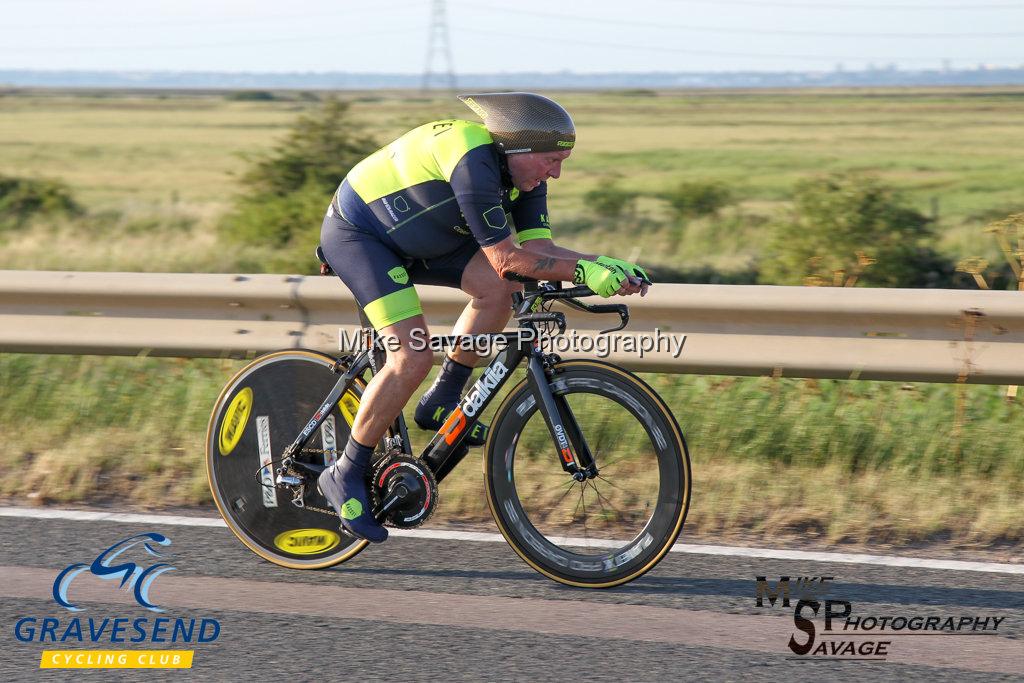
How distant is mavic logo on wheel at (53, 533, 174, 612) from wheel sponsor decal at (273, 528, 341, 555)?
0.43 metres

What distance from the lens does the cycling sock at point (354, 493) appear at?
416 cm

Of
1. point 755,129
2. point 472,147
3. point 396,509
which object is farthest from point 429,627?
point 755,129

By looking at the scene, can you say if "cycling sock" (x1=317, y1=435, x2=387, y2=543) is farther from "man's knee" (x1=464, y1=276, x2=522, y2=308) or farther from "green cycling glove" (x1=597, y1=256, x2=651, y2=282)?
"green cycling glove" (x1=597, y1=256, x2=651, y2=282)

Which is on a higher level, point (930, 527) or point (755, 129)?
point (930, 527)

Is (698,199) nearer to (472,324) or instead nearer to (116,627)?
(472,324)

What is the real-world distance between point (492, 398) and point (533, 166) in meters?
Result: 0.84

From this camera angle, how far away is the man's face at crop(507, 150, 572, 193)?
Answer: 154 inches

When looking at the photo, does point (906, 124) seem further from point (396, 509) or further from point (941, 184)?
point (396, 509)

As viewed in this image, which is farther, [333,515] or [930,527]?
[930,527]

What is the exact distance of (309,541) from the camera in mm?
4371

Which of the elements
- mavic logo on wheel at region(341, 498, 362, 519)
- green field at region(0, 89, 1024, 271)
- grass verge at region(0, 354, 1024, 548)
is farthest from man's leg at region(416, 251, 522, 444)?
green field at region(0, 89, 1024, 271)

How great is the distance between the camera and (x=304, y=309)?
18.6 feet

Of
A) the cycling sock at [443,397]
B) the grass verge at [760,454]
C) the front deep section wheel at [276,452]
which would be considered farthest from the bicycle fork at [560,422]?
the grass verge at [760,454]

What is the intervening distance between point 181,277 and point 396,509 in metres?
2.20
